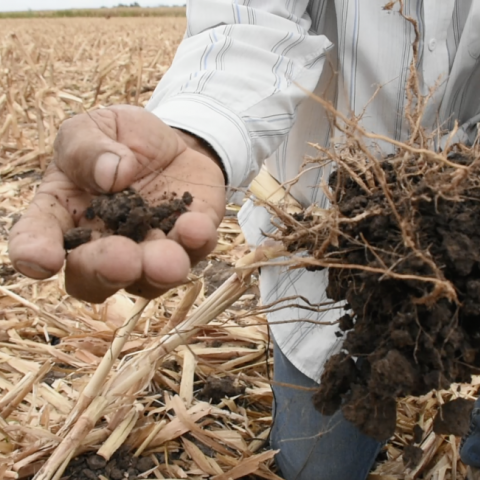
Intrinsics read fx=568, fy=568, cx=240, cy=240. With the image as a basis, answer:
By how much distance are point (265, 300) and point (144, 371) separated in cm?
40

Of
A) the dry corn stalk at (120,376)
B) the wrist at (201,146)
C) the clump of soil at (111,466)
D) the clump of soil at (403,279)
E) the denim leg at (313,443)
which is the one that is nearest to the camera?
the clump of soil at (403,279)

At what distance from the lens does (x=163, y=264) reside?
0.89 meters

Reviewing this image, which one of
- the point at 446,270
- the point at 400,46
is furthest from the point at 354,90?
the point at 446,270

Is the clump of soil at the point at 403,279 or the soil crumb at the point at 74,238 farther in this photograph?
the soil crumb at the point at 74,238

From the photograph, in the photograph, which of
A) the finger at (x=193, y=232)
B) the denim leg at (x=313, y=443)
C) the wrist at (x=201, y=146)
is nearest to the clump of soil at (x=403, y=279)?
the finger at (x=193, y=232)

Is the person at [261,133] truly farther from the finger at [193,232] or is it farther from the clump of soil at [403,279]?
the clump of soil at [403,279]

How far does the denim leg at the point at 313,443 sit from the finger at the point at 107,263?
0.82m

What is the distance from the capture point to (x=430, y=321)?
32.6 inches

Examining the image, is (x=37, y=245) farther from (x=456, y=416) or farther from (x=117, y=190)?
(x=456, y=416)

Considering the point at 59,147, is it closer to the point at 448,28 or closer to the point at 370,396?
the point at 370,396

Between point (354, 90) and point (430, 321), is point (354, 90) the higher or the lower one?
the higher one

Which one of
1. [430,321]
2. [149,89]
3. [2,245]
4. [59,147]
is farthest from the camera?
[149,89]

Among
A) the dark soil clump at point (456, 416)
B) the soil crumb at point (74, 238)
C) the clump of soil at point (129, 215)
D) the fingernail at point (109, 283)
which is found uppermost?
the clump of soil at point (129, 215)

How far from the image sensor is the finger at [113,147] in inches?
37.1
